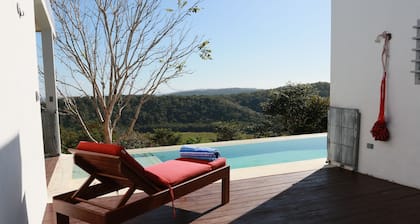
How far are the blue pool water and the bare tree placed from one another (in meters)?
2.82

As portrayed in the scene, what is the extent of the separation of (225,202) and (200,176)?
0.57 meters

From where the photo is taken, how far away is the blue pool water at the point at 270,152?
7.31m

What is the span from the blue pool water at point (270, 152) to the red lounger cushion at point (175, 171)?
3.72 meters

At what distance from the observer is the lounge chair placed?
243 cm

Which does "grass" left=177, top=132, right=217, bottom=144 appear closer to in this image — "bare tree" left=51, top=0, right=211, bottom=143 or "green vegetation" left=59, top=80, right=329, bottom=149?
"green vegetation" left=59, top=80, right=329, bottom=149

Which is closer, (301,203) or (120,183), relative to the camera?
(120,183)

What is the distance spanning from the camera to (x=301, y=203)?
11.8 ft

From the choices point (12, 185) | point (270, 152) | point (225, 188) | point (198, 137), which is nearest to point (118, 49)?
point (198, 137)

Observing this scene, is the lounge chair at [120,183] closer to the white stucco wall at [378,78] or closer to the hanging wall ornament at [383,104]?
the hanging wall ornament at [383,104]

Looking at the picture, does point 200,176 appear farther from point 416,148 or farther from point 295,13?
point 295,13

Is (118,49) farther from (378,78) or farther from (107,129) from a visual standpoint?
(378,78)

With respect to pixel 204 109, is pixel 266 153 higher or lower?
lower

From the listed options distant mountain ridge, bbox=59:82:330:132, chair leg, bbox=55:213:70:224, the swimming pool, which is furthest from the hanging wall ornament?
distant mountain ridge, bbox=59:82:330:132

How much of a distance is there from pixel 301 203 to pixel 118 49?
263 inches
